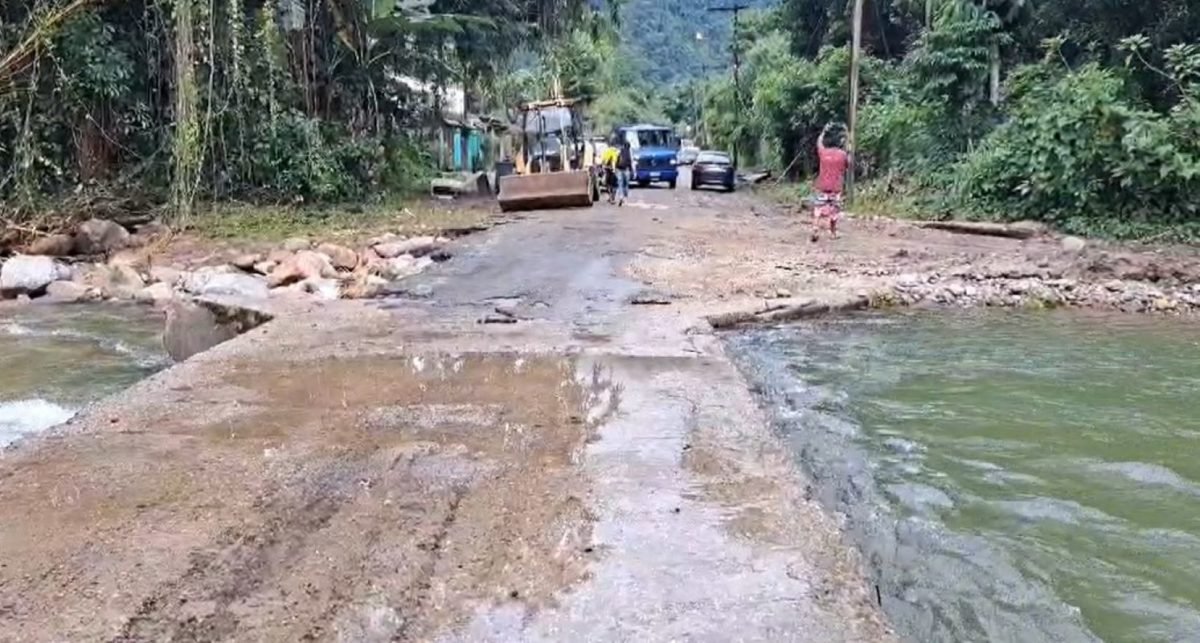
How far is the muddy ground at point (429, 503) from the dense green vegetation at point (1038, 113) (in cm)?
1146

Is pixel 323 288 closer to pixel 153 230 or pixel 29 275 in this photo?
pixel 29 275

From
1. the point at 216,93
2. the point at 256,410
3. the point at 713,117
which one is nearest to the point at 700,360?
the point at 256,410

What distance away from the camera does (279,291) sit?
11531 mm

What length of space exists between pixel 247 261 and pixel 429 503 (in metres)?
10.1

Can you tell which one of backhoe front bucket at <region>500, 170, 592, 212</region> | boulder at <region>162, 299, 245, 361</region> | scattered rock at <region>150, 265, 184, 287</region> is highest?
backhoe front bucket at <region>500, 170, 592, 212</region>

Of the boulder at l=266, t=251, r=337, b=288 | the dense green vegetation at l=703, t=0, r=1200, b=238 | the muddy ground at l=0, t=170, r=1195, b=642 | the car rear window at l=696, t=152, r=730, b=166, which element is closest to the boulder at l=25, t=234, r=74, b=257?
the boulder at l=266, t=251, r=337, b=288

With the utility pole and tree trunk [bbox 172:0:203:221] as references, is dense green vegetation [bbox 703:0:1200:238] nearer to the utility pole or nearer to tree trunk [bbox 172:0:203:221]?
tree trunk [bbox 172:0:203:221]

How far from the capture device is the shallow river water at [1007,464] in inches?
172

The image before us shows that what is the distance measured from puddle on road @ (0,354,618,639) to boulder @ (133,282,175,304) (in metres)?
6.65

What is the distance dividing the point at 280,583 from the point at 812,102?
91.1 ft

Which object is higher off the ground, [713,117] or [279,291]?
[713,117]

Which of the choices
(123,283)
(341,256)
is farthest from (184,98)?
(341,256)

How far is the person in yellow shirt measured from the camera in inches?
914

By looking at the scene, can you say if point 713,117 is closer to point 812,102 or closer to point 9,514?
point 812,102
